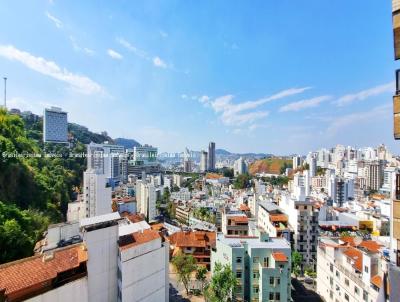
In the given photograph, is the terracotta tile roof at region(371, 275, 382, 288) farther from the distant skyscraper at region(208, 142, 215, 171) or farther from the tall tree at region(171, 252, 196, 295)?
the distant skyscraper at region(208, 142, 215, 171)

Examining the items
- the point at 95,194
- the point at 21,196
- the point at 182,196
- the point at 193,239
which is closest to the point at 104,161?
the point at 182,196

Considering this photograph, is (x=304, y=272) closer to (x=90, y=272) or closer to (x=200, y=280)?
(x=200, y=280)

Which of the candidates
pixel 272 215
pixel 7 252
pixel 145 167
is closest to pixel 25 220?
pixel 7 252

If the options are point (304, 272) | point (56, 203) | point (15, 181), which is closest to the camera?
point (15, 181)

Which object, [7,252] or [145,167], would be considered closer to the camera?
[7,252]

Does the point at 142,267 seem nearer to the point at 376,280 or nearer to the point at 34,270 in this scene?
the point at 34,270

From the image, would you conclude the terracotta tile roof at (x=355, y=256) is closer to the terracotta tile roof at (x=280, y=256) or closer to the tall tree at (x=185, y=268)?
the terracotta tile roof at (x=280, y=256)
